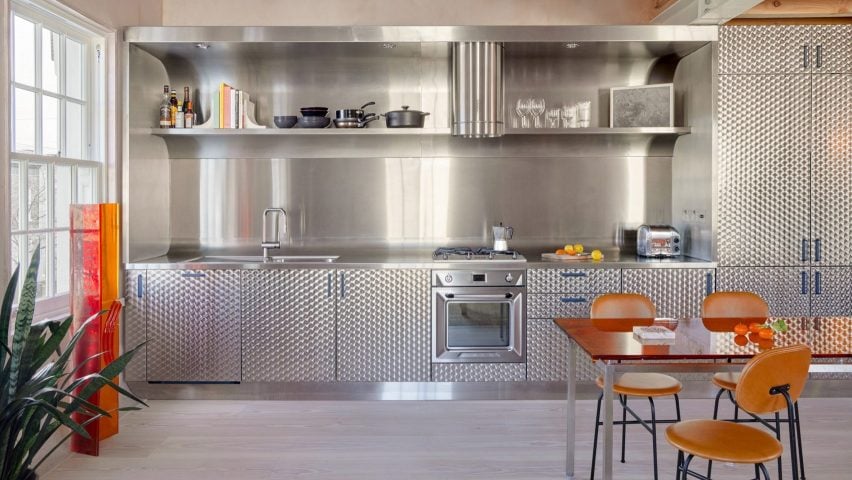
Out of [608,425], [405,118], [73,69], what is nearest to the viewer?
[608,425]

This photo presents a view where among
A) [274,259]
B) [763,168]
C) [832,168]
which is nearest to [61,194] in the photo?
[274,259]

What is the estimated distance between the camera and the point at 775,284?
445cm

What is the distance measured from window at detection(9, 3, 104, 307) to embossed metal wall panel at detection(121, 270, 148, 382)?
19.1 inches

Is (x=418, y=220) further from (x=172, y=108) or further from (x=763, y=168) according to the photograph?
(x=763, y=168)

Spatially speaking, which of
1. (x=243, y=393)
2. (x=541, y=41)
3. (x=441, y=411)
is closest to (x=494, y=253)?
(x=441, y=411)

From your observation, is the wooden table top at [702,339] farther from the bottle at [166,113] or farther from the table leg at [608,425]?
the bottle at [166,113]

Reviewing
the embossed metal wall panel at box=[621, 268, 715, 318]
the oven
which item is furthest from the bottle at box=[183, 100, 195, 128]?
the embossed metal wall panel at box=[621, 268, 715, 318]

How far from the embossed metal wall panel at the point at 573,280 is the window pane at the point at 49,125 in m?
2.92

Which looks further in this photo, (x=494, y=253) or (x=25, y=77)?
(x=494, y=253)

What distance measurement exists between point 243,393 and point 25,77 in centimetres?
225

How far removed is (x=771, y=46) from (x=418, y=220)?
2673mm

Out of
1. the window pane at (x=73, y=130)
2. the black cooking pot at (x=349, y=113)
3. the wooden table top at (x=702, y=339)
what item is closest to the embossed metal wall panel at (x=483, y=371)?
the wooden table top at (x=702, y=339)

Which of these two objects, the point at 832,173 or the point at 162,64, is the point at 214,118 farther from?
the point at 832,173

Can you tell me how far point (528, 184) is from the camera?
16.8 ft
